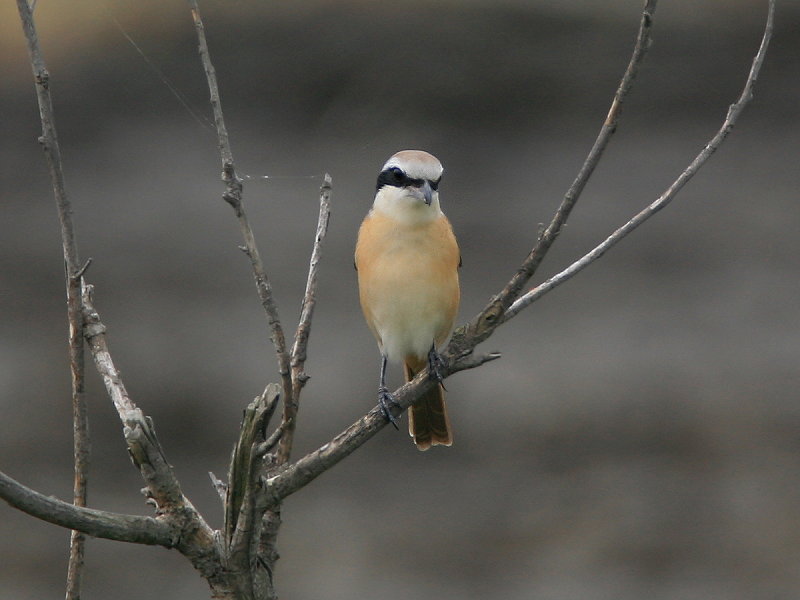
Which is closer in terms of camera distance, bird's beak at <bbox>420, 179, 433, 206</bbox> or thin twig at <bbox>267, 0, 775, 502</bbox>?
thin twig at <bbox>267, 0, 775, 502</bbox>

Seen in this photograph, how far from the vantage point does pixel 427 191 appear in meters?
3.50

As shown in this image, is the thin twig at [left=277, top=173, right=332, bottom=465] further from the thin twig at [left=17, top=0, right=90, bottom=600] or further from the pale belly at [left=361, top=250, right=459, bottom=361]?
the pale belly at [left=361, top=250, right=459, bottom=361]

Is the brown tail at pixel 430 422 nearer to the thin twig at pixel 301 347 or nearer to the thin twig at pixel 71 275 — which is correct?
the thin twig at pixel 301 347

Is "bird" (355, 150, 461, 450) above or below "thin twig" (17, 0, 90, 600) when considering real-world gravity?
above

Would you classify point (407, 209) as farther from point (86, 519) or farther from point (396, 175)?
point (86, 519)

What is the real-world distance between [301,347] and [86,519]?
87cm

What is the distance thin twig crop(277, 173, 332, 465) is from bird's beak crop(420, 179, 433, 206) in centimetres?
52

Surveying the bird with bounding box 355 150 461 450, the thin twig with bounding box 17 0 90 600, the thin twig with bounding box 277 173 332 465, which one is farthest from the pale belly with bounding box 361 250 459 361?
the thin twig with bounding box 17 0 90 600

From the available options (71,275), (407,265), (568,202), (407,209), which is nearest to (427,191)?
(407,209)

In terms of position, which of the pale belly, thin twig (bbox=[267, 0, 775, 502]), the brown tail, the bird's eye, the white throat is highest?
the bird's eye

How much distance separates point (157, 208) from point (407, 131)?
1.95m

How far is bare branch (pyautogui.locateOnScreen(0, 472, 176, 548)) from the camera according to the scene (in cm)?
200

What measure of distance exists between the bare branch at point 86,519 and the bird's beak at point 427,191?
1.56 m

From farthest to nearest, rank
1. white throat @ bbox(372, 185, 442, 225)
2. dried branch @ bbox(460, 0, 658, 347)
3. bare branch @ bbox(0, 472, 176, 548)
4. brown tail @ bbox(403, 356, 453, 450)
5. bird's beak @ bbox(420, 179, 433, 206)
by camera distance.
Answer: brown tail @ bbox(403, 356, 453, 450) < white throat @ bbox(372, 185, 442, 225) < bird's beak @ bbox(420, 179, 433, 206) < dried branch @ bbox(460, 0, 658, 347) < bare branch @ bbox(0, 472, 176, 548)
